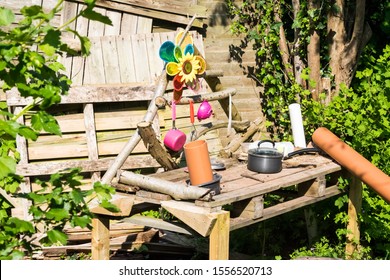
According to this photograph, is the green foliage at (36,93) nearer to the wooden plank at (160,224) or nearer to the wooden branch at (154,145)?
the wooden plank at (160,224)

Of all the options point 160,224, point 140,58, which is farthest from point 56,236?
point 140,58

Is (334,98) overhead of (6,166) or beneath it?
beneath

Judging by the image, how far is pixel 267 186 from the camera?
4.99 m

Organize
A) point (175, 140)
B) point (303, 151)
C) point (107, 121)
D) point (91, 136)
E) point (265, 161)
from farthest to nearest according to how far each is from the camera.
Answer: point (107, 121)
point (91, 136)
point (303, 151)
point (175, 140)
point (265, 161)

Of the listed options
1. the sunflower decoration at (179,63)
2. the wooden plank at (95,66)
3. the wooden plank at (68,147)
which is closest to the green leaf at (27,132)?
the sunflower decoration at (179,63)

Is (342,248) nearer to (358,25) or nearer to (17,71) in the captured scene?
(358,25)

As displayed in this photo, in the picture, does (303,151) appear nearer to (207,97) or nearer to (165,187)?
(207,97)

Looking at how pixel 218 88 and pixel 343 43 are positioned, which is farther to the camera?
pixel 343 43

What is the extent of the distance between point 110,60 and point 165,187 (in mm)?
3480

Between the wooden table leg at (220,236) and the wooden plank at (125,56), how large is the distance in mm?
3859

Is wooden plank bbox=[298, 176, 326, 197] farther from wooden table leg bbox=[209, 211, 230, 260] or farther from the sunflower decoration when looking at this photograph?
wooden table leg bbox=[209, 211, 230, 260]

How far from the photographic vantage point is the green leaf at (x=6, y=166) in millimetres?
2307

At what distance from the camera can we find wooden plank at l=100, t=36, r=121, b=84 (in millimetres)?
7965
